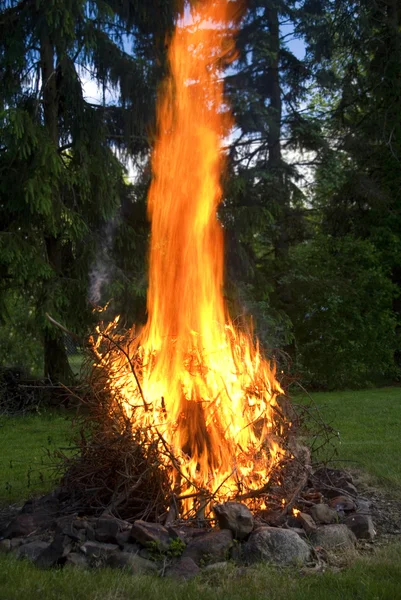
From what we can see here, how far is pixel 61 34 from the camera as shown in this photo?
10570 mm

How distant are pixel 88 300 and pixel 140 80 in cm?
389

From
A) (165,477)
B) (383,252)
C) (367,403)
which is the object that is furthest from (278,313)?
(165,477)

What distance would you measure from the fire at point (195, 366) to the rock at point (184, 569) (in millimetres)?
693

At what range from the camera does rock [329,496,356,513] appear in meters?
5.21

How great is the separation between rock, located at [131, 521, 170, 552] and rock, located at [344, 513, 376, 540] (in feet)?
4.29

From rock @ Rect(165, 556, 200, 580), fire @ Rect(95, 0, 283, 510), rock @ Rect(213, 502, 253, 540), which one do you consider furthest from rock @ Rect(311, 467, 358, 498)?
rock @ Rect(165, 556, 200, 580)

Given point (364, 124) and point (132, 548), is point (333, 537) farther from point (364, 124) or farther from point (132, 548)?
point (364, 124)

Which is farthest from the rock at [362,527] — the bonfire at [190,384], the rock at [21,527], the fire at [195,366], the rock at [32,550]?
the rock at [21,527]

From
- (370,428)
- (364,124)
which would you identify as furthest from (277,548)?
(364,124)

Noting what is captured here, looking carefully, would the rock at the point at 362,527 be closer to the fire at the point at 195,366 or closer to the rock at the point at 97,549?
the fire at the point at 195,366

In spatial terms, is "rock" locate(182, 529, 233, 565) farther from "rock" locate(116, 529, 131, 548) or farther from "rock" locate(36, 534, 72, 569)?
"rock" locate(36, 534, 72, 569)

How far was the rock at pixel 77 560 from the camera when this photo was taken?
13.6ft

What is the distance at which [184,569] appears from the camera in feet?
13.3

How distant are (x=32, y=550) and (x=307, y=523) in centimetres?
182
